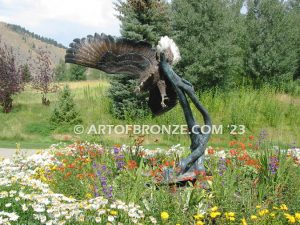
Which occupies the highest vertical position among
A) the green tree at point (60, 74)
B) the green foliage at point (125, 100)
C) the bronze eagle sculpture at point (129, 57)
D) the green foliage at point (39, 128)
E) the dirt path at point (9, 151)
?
the green tree at point (60, 74)

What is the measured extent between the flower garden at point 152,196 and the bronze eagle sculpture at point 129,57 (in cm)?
134

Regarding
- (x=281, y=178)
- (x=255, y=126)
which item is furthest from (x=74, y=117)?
(x=281, y=178)

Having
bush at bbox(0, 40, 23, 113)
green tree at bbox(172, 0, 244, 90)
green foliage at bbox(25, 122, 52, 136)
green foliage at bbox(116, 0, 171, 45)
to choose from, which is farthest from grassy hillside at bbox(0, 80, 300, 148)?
green foliage at bbox(116, 0, 171, 45)

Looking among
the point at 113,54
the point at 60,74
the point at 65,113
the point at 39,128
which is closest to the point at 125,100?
the point at 65,113

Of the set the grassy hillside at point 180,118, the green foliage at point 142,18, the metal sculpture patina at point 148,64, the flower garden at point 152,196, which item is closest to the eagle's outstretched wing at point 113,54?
the metal sculpture patina at point 148,64

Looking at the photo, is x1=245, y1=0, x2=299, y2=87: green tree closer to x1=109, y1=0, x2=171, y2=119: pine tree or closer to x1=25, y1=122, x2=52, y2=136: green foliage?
x1=109, y1=0, x2=171, y2=119: pine tree

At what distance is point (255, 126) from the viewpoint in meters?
15.2

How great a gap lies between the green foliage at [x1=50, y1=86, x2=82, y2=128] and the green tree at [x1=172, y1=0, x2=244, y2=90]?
5859 millimetres

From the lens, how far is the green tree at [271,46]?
2308 cm

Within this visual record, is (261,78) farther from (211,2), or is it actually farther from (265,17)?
(211,2)

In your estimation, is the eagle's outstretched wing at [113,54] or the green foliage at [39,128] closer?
the eagle's outstretched wing at [113,54]

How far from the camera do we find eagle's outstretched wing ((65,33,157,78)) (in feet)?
19.8

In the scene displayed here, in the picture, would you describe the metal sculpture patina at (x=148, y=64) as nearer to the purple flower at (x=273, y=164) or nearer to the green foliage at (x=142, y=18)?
the purple flower at (x=273, y=164)

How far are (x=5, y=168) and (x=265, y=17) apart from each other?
2108cm
